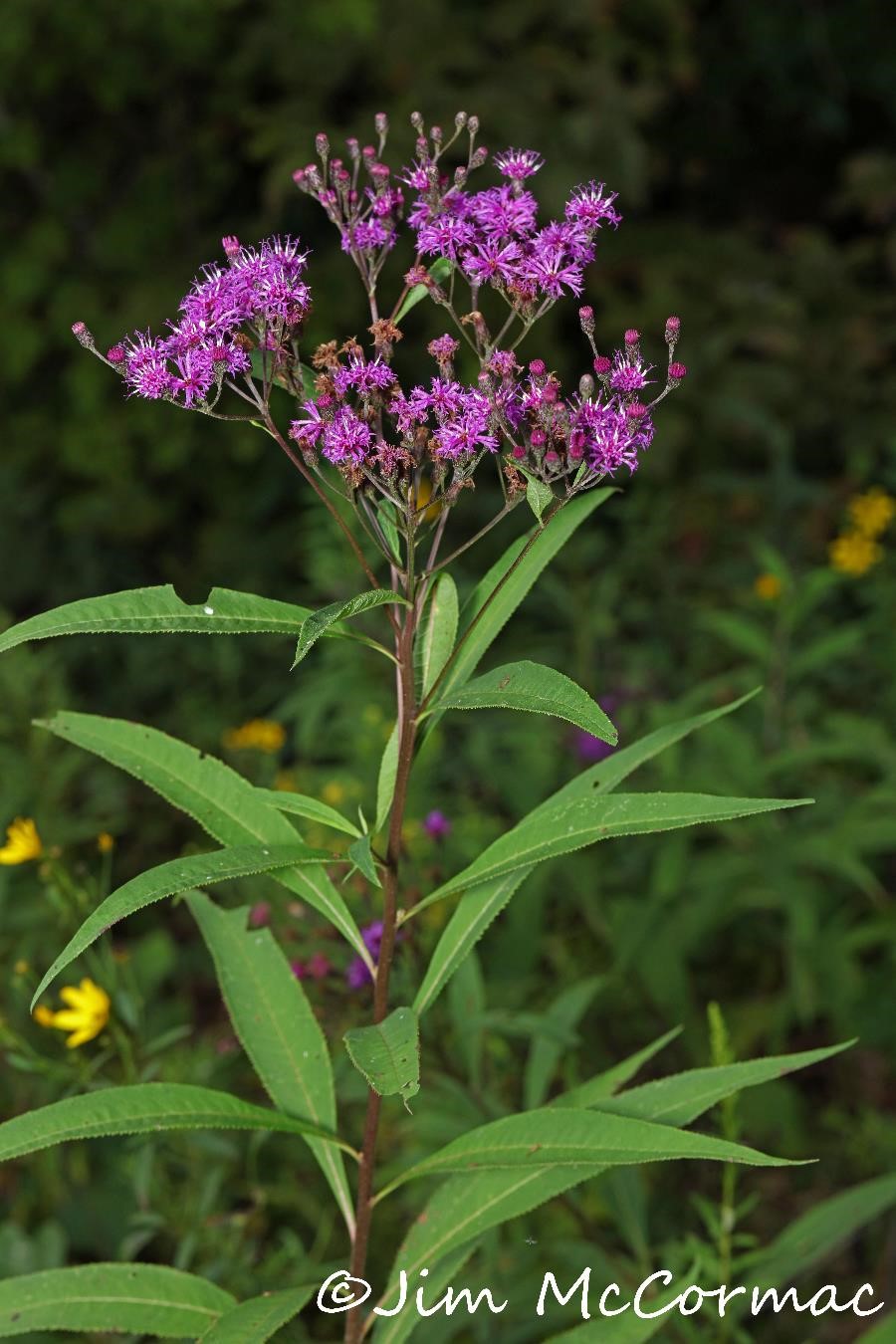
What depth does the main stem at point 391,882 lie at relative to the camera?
4.60 feet

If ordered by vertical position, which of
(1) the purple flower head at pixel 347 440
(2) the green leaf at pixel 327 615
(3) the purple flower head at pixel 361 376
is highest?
(3) the purple flower head at pixel 361 376

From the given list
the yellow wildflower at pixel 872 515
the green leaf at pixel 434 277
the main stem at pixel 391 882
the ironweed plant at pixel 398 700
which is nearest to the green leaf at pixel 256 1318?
the ironweed plant at pixel 398 700

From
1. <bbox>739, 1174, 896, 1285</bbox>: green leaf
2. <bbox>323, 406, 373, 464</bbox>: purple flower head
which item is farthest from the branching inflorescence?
<bbox>739, 1174, 896, 1285</bbox>: green leaf

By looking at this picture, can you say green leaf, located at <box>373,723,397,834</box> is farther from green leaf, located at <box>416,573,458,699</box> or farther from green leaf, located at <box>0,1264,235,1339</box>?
green leaf, located at <box>0,1264,235,1339</box>

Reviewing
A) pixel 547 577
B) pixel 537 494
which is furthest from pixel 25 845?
pixel 547 577

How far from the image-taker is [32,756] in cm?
322

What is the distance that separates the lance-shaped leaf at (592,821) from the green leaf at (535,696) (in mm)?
151

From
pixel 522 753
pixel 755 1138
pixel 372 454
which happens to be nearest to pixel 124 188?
pixel 522 753

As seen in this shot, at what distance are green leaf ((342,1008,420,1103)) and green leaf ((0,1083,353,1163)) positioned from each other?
0.66 feet

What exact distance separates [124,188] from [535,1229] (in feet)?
12.8

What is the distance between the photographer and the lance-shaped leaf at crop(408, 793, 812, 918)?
1337 mm

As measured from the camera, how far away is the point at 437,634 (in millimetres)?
1524

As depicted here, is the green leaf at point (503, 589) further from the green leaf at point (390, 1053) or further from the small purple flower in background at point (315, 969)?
the small purple flower in background at point (315, 969)

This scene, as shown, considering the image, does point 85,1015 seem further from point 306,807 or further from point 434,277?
point 434,277
